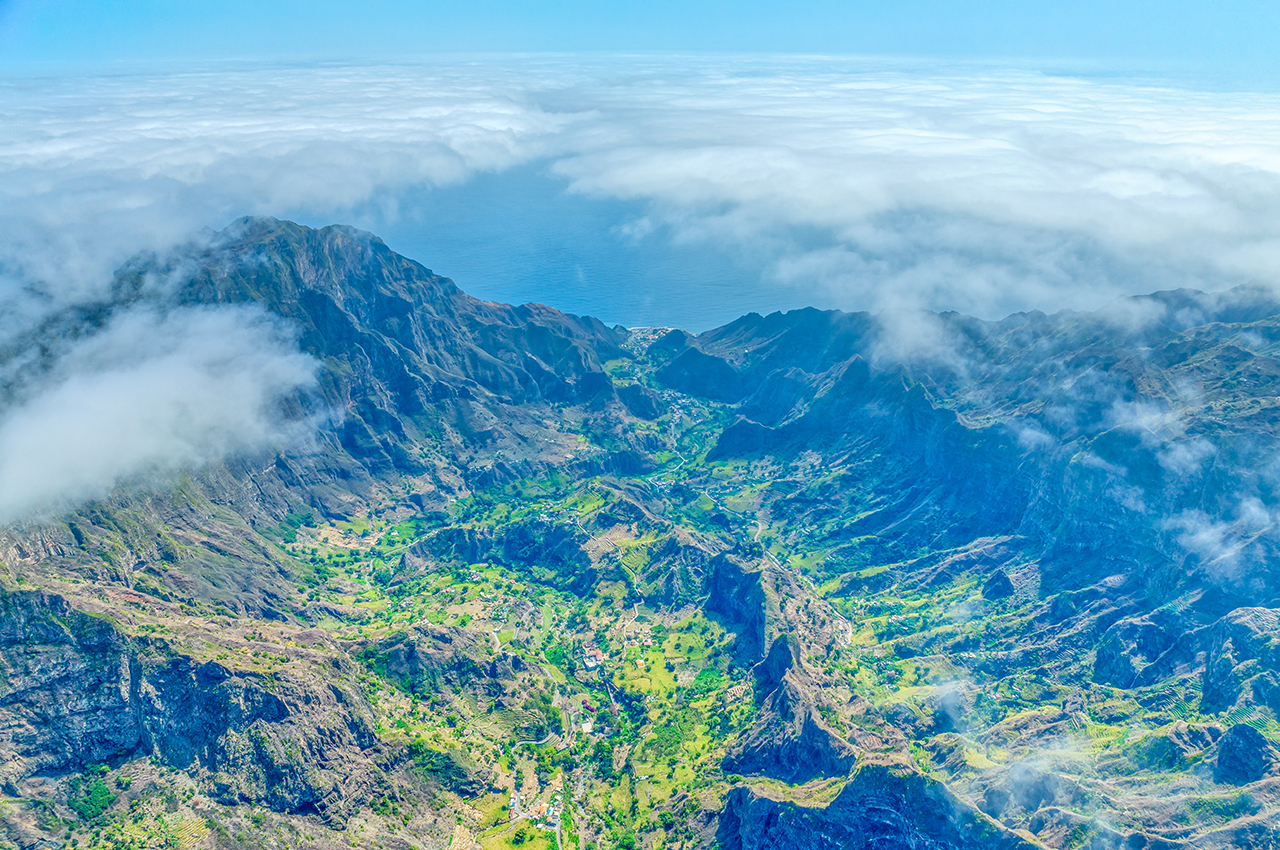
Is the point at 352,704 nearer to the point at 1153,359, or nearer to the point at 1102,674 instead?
the point at 1102,674

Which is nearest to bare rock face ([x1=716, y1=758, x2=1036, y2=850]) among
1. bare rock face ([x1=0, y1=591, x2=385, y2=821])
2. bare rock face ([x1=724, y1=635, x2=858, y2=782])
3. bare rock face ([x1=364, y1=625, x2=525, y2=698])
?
bare rock face ([x1=724, y1=635, x2=858, y2=782])

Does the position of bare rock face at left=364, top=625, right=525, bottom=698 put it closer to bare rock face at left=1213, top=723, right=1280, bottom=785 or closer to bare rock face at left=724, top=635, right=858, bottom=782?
bare rock face at left=724, top=635, right=858, bottom=782

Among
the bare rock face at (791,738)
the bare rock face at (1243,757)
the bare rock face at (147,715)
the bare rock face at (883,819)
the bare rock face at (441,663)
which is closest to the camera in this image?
the bare rock face at (883,819)

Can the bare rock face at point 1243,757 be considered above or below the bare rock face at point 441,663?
above

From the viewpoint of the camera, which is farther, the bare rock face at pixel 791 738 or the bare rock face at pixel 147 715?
the bare rock face at pixel 791 738

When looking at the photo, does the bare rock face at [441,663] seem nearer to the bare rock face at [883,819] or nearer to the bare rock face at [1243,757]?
the bare rock face at [883,819]

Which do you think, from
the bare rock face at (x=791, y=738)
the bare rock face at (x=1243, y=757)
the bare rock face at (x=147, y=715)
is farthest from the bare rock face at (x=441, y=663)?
the bare rock face at (x=1243, y=757)

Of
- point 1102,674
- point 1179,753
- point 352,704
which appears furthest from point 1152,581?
point 352,704
